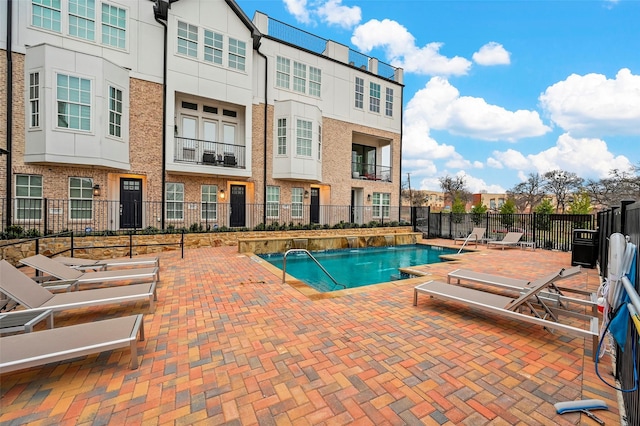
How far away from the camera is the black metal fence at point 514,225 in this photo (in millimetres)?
13164

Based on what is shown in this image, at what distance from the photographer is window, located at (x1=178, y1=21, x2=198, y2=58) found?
1339 cm

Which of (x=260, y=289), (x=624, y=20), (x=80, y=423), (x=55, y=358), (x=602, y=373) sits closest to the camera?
(x=80, y=423)

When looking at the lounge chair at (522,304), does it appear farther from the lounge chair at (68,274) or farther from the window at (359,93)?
the window at (359,93)

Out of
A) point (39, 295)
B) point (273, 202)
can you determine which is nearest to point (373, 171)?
point (273, 202)

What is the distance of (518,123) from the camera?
3688cm

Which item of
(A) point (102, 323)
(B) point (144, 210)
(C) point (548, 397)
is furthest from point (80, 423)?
(B) point (144, 210)

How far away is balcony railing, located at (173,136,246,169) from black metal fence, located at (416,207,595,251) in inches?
506

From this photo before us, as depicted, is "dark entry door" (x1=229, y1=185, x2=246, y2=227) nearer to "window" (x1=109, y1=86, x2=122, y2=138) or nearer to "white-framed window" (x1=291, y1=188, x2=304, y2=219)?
"white-framed window" (x1=291, y1=188, x2=304, y2=219)

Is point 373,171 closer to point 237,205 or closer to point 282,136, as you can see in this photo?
point 282,136

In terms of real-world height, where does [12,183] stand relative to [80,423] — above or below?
above

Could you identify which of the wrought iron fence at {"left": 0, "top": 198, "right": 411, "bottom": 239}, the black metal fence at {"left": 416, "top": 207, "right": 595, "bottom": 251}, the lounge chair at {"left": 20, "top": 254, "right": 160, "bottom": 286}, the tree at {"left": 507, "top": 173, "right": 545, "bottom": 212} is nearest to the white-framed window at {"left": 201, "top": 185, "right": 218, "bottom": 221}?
the wrought iron fence at {"left": 0, "top": 198, "right": 411, "bottom": 239}

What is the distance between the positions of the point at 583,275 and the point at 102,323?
1117 centimetres

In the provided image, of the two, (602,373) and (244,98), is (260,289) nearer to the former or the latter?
(602,373)

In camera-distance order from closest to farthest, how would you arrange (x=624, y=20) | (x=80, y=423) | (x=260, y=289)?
1. (x=80, y=423)
2. (x=260, y=289)
3. (x=624, y=20)
